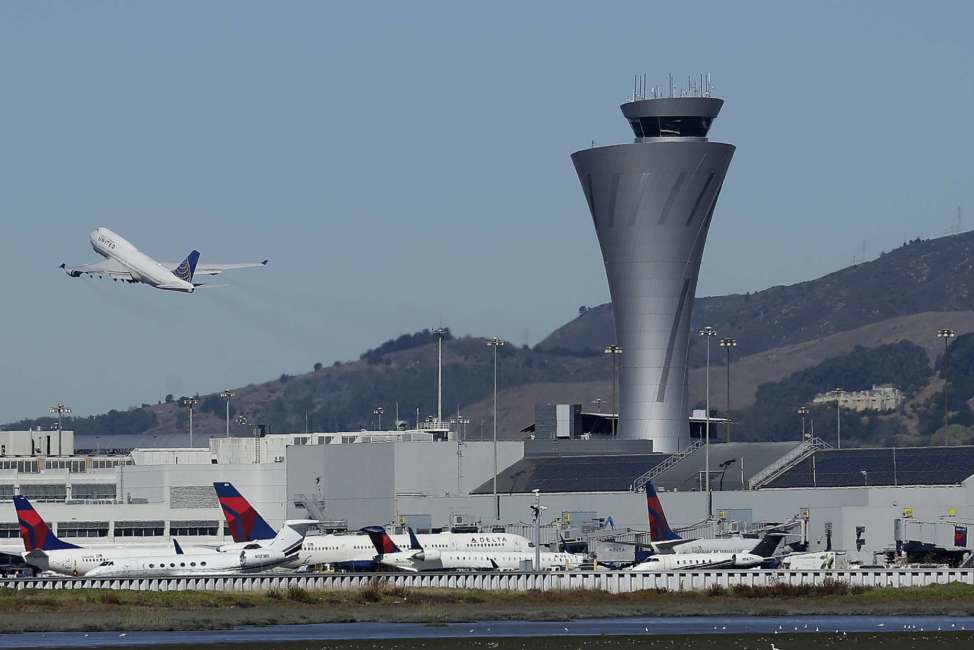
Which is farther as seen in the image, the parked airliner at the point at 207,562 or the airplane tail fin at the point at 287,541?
the airplane tail fin at the point at 287,541

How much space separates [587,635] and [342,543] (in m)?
51.4

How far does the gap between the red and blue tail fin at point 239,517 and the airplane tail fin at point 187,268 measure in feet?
64.7

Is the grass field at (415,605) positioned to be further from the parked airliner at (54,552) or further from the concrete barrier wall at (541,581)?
the parked airliner at (54,552)

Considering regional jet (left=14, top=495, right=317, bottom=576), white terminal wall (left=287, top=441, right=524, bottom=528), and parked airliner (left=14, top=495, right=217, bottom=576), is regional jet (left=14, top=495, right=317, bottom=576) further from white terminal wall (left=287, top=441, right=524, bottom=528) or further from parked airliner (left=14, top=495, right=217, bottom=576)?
white terminal wall (left=287, top=441, right=524, bottom=528)

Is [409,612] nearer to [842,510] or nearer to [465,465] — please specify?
[842,510]

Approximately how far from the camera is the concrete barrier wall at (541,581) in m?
110

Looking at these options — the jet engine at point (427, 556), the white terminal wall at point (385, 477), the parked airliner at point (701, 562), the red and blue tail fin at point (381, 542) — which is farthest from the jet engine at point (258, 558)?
the white terminal wall at point (385, 477)

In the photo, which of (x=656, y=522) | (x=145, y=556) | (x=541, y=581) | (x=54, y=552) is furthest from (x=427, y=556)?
(x=54, y=552)

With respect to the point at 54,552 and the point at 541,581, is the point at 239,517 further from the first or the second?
the point at 541,581

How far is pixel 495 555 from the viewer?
129m

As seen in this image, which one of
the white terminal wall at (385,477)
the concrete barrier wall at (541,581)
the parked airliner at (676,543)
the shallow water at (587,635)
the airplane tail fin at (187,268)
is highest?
the airplane tail fin at (187,268)

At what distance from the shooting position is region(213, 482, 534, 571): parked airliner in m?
135

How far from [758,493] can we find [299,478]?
44986mm

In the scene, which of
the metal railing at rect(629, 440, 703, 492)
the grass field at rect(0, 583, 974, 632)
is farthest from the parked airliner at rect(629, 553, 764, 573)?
the metal railing at rect(629, 440, 703, 492)
